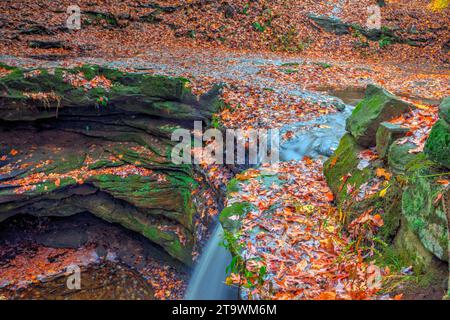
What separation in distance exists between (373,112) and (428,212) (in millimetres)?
1904

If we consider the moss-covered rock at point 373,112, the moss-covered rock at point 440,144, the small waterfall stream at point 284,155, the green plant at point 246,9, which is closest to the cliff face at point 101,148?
the small waterfall stream at point 284,155

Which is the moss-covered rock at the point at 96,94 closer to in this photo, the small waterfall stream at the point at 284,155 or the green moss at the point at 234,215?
Result: the small waterfall stream at the point at 284,155

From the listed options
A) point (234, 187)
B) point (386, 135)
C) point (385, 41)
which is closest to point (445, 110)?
point (386, 135)

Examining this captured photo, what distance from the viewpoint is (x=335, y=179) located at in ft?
14.8

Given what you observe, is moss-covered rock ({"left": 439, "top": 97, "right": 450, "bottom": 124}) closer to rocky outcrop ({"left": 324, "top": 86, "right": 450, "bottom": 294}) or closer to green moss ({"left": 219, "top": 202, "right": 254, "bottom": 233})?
rocky outcrop ({"left": 324, "top": 86, "right": 450, "bottom": 294})

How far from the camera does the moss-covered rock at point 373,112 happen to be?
4059 millimetres

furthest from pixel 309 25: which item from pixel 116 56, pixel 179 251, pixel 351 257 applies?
pixel 351 257

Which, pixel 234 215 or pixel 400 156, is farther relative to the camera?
pixel 234 215

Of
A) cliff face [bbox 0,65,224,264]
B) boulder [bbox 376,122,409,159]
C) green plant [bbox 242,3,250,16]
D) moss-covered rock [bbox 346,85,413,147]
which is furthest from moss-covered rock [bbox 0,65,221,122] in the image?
green plant [bbox 242,3,250,16]

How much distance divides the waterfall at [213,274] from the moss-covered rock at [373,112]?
262cm

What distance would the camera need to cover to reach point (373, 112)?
421 cm

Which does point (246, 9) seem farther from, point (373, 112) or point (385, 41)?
point (373, 112)

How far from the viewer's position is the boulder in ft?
12.1

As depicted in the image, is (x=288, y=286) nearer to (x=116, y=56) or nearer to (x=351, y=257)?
(x=351, y=257)
